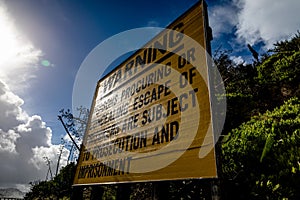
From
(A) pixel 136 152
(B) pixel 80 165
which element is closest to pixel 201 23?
(A) pixel 136 152

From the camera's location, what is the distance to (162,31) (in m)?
3.56

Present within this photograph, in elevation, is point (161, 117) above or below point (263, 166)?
above

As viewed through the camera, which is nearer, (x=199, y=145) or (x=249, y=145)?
(x=199, y=145)

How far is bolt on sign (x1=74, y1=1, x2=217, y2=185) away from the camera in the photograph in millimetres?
2154

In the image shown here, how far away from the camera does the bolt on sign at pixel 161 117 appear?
215 cm

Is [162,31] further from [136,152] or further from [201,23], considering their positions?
[136,152]

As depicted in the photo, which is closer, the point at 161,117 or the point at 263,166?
the point at 161,117

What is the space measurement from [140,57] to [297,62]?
10098 mm

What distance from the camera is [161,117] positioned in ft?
8.96

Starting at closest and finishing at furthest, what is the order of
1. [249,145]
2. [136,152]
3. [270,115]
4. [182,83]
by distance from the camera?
[182,83] < [136,152] < [249,145] < [270,115]

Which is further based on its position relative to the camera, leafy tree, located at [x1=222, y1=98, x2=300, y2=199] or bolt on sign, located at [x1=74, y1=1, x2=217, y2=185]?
leafy tree, located at [x1=222, y1=98, x2=300, y2=199]

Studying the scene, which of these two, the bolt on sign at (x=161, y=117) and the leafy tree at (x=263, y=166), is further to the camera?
the leafy tree at (x=263, y=166)

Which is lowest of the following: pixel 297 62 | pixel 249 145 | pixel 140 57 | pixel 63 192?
pixel 63 192

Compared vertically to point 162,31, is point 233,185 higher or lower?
lower
